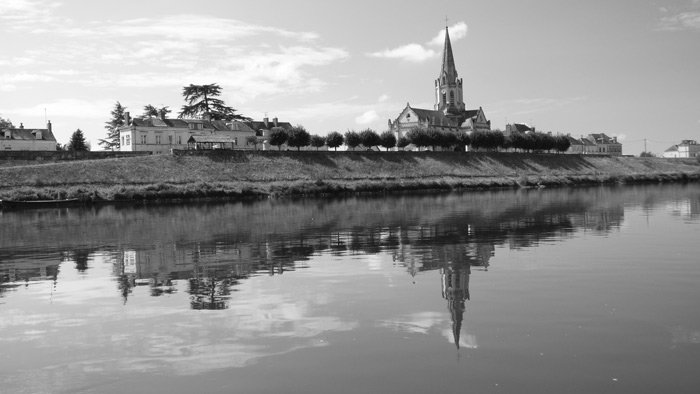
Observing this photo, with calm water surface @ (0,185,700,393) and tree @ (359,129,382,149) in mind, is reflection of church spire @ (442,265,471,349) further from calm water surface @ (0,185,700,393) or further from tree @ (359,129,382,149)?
tree @ (359,129,382,149)

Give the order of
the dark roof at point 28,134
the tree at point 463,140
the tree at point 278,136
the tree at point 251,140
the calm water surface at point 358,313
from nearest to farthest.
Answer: the calm water surface at point 358,313 → the dark roof at point 28,134 → the tree at point 278,136 → the tree at point 251,140 → the tree at point 463,140

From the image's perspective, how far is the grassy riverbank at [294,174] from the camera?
7225cm

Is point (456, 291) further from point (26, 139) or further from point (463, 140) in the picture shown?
point (463, 140)

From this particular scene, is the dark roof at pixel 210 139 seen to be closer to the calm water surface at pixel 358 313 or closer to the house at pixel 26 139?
the house at pixel 26 139

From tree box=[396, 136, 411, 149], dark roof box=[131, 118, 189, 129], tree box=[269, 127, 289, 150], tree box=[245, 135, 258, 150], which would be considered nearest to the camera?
dark roof box=[131, 118, 189, 129]

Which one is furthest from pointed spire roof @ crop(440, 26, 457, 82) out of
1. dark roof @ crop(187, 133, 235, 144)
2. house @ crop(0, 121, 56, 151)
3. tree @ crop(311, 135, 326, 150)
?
house @ crop(0, 121, 56, 151)

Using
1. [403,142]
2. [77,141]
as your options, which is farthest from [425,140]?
[77,141]

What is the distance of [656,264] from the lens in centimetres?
2228

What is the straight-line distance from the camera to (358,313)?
16.0 metres

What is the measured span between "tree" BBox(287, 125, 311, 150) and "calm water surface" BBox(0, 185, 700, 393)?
69517 millimetres

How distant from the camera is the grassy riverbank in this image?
7225 cm

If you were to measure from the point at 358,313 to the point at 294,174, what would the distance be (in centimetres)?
7306

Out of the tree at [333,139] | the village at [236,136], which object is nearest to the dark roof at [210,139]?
the village at [236,136]

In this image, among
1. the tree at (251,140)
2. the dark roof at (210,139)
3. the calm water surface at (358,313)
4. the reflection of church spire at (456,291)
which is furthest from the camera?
the tree at (251,140)
